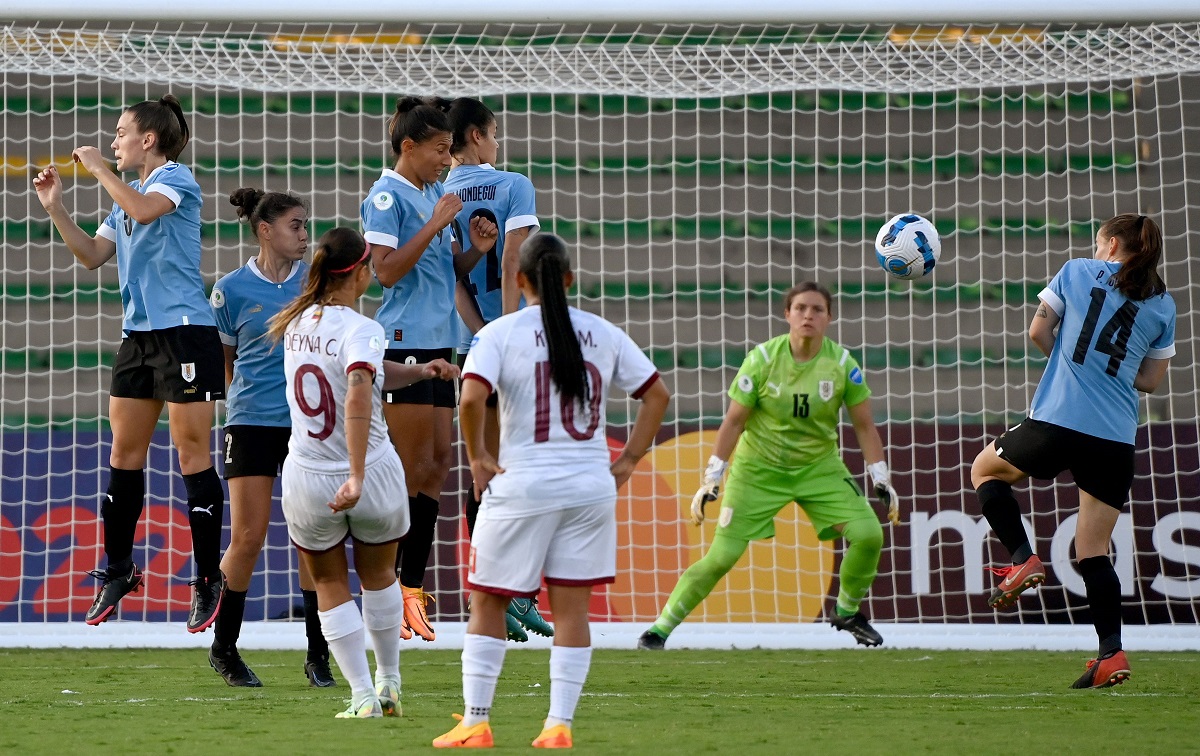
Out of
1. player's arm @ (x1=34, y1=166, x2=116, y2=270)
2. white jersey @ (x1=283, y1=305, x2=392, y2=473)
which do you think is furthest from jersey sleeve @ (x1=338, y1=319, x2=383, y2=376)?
player's arm @ (x1=34, y1=166, x2=116, y2=270)

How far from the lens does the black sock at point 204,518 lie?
5.64 meters

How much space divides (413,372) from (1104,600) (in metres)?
2.90

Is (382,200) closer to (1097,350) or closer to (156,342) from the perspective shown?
(156,342)

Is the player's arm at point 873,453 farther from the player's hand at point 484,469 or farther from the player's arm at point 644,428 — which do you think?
the player's hand at point 484,469

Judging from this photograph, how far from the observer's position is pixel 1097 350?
5762 mm

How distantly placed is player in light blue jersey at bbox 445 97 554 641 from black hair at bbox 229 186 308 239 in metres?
0.75

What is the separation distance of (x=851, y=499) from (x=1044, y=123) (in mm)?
4058

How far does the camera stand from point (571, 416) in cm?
389

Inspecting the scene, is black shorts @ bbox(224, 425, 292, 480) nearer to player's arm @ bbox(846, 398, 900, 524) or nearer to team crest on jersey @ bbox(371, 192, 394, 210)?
team crest on jersey @ bbox(371, 192, 394, 210)

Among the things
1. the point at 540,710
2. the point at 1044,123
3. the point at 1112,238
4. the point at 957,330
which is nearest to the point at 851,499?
the point at 1112,238

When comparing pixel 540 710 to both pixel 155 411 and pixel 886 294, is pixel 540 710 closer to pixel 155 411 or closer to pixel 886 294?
pixel 155 411

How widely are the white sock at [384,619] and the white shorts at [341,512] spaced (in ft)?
0.64

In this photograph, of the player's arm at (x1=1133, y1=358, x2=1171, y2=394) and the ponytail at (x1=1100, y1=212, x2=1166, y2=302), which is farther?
the player's arm at (x1=1133, y1=358, x2=1171, y2=394)

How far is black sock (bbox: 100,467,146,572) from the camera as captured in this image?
18.5 ft
